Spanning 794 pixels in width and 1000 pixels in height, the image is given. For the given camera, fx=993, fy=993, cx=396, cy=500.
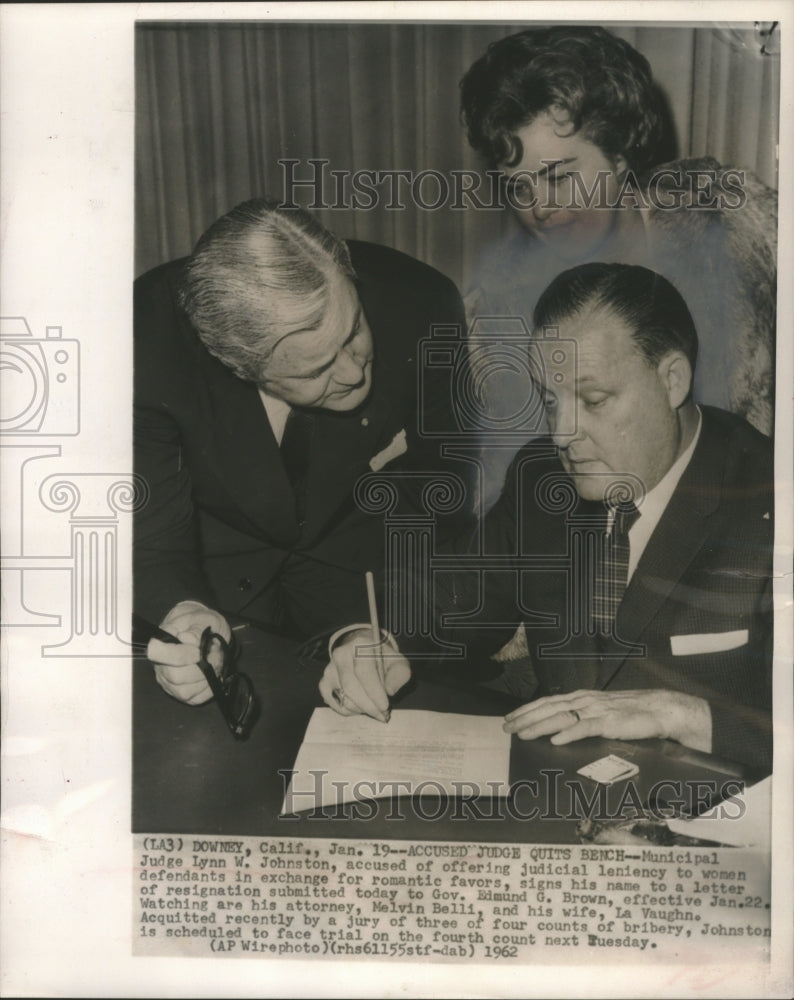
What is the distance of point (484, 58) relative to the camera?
1388mm

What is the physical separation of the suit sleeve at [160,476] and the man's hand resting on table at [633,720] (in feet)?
1.71

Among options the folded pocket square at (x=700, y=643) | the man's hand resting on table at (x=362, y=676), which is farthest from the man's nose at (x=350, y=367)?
the folded pocket square at (x=700, y=643)

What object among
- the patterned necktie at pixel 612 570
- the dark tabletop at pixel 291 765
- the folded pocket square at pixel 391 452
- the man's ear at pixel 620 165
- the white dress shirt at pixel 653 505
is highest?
the man's ear at pixel 620 165

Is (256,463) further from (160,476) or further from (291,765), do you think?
(291,765)

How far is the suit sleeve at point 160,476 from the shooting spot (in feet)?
4.64

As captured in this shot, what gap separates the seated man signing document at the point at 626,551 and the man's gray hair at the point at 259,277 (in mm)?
313

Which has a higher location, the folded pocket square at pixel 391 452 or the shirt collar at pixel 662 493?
the folded pocket square at pixel 391 452

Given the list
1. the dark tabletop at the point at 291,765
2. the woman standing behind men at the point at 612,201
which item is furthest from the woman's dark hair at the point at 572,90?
the dark tabletop at the point at 291,765

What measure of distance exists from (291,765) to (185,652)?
22 centimetres

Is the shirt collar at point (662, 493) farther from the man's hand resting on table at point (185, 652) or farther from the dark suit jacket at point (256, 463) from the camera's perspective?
the man's hand resting on table at point (185, 652)

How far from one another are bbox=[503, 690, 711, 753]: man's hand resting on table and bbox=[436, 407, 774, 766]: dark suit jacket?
2 cm

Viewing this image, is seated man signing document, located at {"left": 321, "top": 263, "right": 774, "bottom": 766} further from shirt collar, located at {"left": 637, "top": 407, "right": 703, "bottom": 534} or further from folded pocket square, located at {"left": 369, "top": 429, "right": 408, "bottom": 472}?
folded pocket square, located at {"left": 369, "top": 429, "right": 408, "bottom": 472}

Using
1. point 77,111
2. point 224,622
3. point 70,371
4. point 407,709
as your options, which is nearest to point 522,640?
point 407,709

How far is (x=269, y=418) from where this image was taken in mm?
1425
